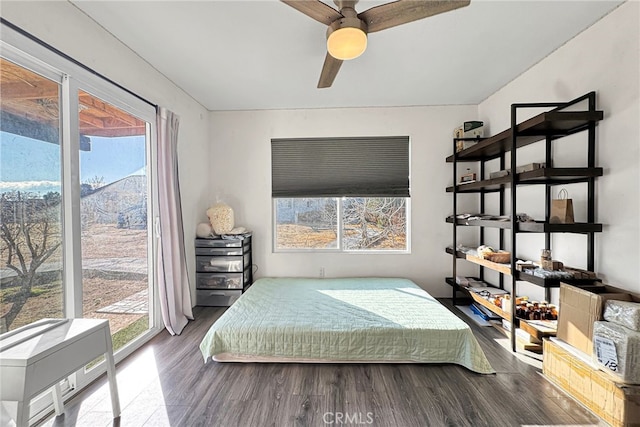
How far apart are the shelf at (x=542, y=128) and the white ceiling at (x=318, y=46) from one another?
681mm

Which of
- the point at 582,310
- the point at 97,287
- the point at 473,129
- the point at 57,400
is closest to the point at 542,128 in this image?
the point at 473,129

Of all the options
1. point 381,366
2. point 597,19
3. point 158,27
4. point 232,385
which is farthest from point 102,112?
point 597,19

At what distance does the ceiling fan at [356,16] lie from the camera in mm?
1439

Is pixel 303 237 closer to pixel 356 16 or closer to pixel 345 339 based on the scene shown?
pixel 345 339

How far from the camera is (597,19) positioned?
1.95m

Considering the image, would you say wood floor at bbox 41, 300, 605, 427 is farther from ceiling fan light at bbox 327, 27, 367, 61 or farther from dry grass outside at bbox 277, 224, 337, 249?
ceiling fan light at bbox 327, 27, 367, 61

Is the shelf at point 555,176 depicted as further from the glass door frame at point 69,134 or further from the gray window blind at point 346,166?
the glass door frame at point 69,134

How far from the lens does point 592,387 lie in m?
1.64

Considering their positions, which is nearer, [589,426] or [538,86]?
[589,426]

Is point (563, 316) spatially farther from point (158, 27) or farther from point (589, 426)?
point (158, 27)

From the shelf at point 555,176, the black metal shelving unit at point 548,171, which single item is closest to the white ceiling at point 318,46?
the black metal shelving unit at point 548,171

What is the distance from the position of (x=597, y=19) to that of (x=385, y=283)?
285cm

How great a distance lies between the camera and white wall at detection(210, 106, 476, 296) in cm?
360

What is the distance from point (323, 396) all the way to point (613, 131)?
8.75ft
